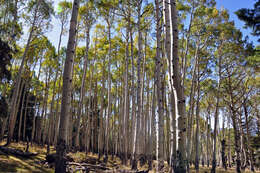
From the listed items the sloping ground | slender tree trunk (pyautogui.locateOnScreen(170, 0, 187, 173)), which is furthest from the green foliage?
the sloping ground

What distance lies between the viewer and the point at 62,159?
17.0 ft

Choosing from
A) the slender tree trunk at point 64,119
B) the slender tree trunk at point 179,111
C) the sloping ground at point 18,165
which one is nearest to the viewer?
the slender tree trunk at point 179,111

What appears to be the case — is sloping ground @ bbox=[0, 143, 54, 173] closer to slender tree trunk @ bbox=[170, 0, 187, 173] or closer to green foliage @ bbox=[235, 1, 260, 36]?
slender tree trunk @ bbox=[170, 0, 187, 173]

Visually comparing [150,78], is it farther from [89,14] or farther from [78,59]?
[89,14]

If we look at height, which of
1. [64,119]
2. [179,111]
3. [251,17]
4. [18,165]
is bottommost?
[18,165]

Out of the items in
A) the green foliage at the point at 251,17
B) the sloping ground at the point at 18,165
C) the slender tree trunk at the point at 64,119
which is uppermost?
the green foliage at the point at 251,17

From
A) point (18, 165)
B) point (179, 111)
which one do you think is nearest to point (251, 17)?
point (179, 111)

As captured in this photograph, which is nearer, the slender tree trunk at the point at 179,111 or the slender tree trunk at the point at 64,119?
the slender tree trunk at the point at 179,111

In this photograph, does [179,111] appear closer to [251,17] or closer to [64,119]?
[64,119]

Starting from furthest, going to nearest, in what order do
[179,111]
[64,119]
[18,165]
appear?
[18,165], [64,119], [179,111]

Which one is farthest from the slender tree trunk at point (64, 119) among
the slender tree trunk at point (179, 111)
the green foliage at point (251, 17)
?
the green foliage at point (251, 17)

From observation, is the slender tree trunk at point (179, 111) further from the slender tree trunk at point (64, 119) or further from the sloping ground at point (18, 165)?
the sloping ground at point (18, 165)

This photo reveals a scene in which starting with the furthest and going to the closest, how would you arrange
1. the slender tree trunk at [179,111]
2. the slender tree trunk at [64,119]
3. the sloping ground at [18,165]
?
the sloping ground at [18,165], the slender tree trunk at [64,119], the slender tree trunk at [179,111]

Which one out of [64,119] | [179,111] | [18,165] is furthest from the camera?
[18,165]
